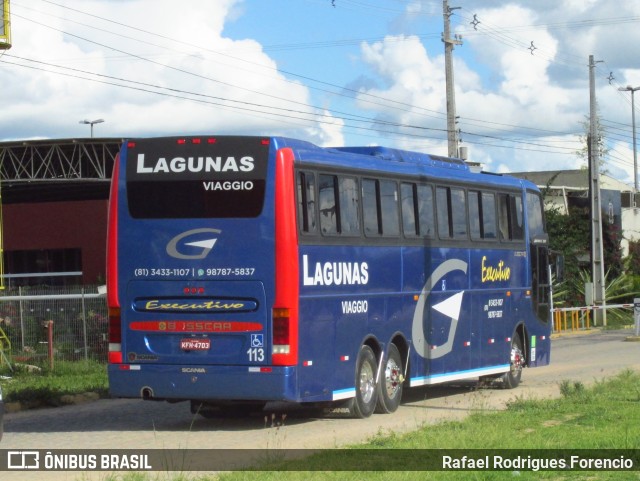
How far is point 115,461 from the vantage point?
12.0 m

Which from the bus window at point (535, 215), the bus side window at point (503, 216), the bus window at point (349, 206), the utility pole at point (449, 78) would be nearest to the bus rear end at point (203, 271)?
the bus window at point (349, 206)

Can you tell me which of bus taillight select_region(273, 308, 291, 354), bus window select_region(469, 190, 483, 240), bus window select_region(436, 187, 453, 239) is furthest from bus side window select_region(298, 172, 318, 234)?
bus window select_region(469, 190, 483, 240)

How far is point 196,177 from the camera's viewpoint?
595 inches

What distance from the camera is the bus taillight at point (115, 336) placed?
15250mm

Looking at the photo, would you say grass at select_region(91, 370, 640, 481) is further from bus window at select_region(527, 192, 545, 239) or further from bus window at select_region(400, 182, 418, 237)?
bus window at select_region(527, 192, 545, 239)

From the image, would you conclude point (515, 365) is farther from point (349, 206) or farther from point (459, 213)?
point (349, 206)

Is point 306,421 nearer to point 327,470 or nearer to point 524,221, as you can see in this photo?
point 327,470

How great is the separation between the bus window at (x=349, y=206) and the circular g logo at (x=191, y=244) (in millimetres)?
1877

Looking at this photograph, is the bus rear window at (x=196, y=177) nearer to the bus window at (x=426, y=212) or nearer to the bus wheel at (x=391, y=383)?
the bus wheel at (x=391, y=383)

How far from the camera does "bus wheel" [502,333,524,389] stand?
71.1 ft

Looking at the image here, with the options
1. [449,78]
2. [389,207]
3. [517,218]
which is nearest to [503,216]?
[517,218]

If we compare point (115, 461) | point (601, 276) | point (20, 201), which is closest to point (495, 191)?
point (115, 461)

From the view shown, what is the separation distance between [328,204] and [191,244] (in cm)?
189

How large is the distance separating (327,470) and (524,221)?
12.3 meters
